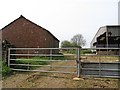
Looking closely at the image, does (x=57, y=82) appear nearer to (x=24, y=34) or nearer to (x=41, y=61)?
(x=41, y=61)

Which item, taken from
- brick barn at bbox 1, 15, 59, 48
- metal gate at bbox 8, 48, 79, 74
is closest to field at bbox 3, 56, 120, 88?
metal gate at bbox 8, 48, 79, 74

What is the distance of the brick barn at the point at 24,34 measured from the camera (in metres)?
34.4

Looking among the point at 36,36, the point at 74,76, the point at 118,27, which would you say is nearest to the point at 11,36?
the point at 36,36

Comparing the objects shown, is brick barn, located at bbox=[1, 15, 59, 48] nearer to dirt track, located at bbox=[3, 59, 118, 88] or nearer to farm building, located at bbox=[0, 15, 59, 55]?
farm building, located at bbox=[0, 15, 59, 55]

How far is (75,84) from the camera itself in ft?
28.5

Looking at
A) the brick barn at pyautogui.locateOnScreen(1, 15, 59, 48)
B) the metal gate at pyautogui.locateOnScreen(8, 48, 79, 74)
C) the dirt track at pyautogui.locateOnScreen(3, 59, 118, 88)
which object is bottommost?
the dirt track at pyautogui.locateOnScreen(3, 59, 118, 88)

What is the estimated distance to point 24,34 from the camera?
34.6 meters

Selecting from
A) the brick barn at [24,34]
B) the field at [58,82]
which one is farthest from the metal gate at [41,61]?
the brick barn at [24,34]

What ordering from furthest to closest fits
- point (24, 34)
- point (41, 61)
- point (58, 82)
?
point (24, 34) → point (41, 61) → point (58, 82)

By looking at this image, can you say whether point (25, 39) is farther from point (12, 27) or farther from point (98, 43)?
point (98, 43)

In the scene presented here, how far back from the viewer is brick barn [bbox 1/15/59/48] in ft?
113

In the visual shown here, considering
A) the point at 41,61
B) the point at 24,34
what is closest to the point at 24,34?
the point at 24,34

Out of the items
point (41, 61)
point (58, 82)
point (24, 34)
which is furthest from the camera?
point (24, 34)

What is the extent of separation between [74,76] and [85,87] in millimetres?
2081
